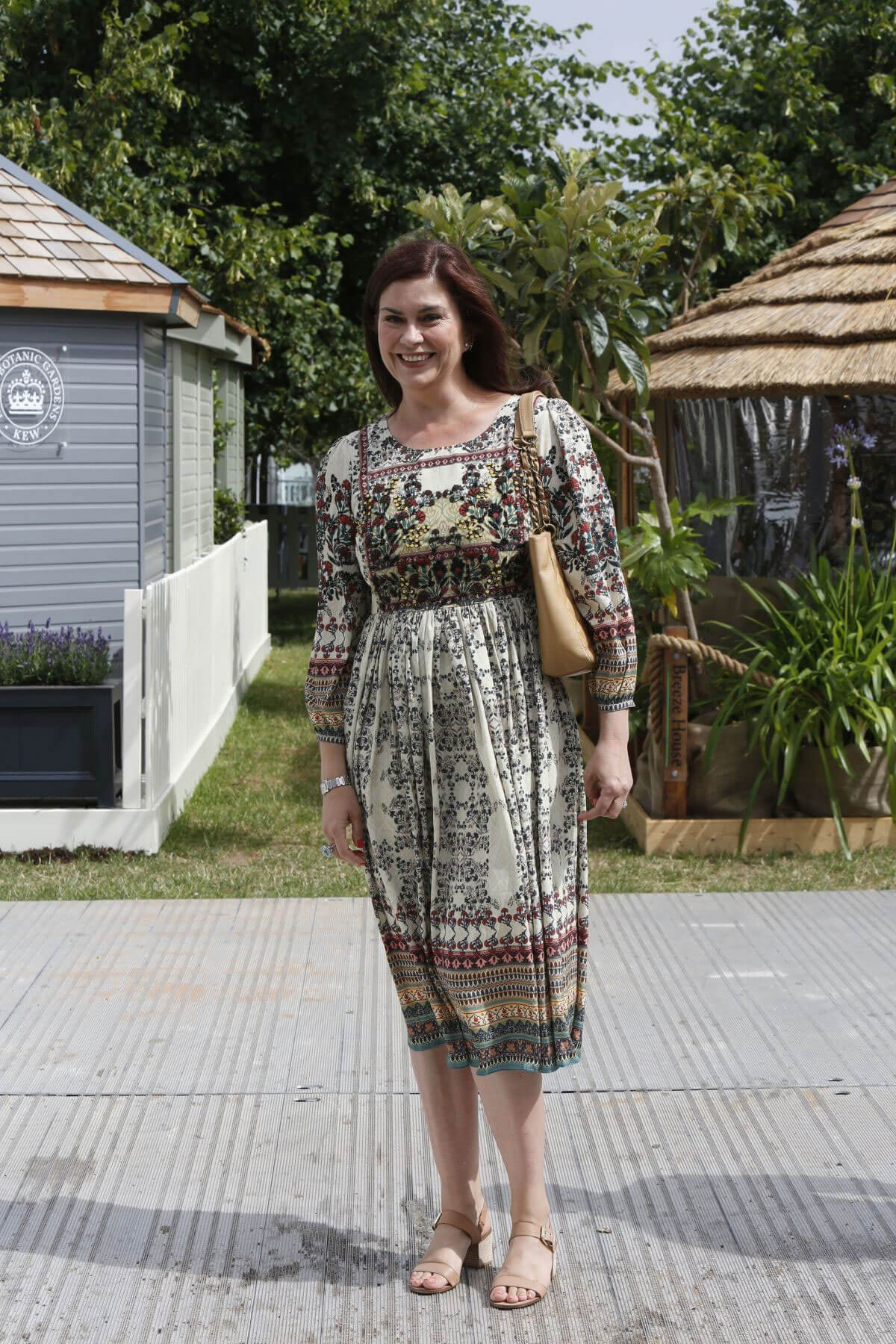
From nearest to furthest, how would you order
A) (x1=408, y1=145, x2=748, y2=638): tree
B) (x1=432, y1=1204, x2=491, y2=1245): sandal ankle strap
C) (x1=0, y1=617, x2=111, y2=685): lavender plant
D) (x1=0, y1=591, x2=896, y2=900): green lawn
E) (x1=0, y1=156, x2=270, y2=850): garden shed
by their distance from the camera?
1. (x1=432, y1=1204, x2=491, y2=1245): sandal ankle strap
2. (x1=0, y1=591, x2=896, y2=900): green lawn
3. (x1=408, y1=145, x2=748, y2=638): tree
4. (x1=0, y1=156, x2=270, y2=850): garden shed
5. (x1=0, y1=617, x2=111, y2=685): lavender plant

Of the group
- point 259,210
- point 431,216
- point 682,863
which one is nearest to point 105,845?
point 682,863

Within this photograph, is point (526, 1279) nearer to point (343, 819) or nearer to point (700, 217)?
point (343, 819)

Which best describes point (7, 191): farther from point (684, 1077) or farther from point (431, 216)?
point (684, 1077)

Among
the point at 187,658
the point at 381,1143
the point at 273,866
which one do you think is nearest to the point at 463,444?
the point at 381,1143

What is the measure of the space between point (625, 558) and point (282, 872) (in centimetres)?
213

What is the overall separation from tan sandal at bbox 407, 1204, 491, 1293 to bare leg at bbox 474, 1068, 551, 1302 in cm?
9

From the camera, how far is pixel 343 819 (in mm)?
3248

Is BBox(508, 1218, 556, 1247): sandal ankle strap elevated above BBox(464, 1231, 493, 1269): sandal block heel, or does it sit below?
above

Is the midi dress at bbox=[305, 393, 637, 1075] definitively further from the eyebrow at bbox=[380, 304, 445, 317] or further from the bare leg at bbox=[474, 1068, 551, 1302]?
the eyebrow at bbox=[380, 304, 445, 317]

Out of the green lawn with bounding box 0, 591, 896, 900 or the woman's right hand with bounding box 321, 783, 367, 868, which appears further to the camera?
the green lawn with bounding box 0, 591, 896, 900

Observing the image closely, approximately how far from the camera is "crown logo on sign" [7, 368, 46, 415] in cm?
851

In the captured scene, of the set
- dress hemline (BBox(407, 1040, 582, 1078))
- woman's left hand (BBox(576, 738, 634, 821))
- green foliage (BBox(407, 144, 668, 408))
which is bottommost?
dress hemline (BBox(407, 1040, 582, 1078))

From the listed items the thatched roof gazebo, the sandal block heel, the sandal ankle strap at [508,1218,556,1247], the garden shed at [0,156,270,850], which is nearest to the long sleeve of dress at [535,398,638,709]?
the sandal ankle strap at [508,1218,556,1247]

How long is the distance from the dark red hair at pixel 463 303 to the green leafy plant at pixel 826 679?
3992 mm
